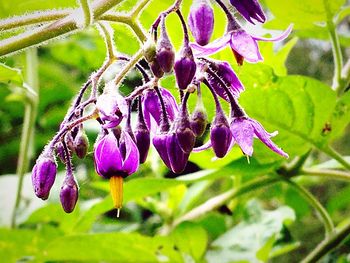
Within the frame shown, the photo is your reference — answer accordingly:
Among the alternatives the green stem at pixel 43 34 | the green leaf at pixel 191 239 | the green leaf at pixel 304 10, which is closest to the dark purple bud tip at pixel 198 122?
the green stem at pixel 43 34

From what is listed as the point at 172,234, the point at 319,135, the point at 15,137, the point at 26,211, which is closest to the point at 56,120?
the point at 15,137

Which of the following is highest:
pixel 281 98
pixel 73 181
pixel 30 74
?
pixel 30 74

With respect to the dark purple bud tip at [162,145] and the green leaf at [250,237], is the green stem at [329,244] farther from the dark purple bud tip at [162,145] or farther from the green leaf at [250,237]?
the dark purple bud tip at [162,145]

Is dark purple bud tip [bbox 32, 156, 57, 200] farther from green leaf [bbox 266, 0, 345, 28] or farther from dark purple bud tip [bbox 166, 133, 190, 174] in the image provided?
green leaf [bbox 266, 0, 345, 28]

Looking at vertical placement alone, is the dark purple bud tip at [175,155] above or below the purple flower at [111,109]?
below

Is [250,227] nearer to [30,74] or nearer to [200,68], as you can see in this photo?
[30,74]

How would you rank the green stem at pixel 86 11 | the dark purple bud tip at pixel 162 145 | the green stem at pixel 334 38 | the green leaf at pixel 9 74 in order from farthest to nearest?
1. the green stem at pixel 334 38
2. the green leaf at pixel 9 74
3. the dark purple bud tip at pixel 162 145
4. the green stem at pixel 86 11

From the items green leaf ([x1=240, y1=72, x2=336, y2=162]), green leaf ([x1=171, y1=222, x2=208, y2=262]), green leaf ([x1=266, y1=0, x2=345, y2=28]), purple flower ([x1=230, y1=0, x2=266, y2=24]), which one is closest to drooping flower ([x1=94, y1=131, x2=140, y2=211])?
purple flower ([x1=230, y1=0, x2=266, y2=24])
